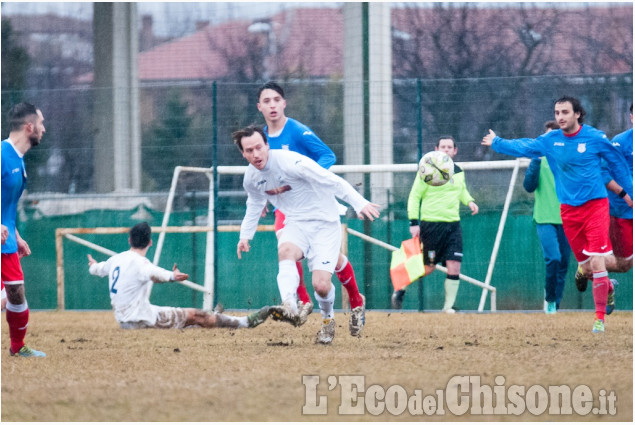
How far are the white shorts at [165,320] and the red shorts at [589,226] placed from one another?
3.59 meters

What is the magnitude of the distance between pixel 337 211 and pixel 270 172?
64 cm

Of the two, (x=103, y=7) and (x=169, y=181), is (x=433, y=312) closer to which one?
(x=169, y=181)

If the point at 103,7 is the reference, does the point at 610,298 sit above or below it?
below

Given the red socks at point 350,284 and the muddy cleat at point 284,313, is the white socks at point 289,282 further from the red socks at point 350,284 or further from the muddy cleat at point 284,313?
the red socks at point 350,284

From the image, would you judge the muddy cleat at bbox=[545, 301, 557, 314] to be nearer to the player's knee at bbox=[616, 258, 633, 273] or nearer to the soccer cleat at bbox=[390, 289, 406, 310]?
the soccer cleat at bbox=[390, 289, 406, 310]

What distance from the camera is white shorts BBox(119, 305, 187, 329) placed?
9188mm

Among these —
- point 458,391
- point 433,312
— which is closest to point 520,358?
point 458,391

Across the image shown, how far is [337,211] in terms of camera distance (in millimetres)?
7914

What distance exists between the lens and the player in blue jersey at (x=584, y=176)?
873 centimetres

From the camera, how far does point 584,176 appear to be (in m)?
8.76

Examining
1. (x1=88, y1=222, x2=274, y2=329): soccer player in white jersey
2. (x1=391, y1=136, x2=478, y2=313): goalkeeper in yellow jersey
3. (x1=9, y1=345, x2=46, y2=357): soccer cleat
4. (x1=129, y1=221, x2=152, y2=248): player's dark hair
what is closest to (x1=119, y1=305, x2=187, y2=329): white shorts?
(x1=88, y1=222, x2=274, y2=329): soccer player in white jersey

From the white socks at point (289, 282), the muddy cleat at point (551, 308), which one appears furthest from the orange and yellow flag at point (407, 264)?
the white socks at point (289, 282)

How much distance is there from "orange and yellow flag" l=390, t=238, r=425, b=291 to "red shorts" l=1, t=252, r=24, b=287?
207 inches

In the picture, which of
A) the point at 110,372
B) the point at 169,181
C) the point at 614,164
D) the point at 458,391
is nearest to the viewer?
the point at 458,391
